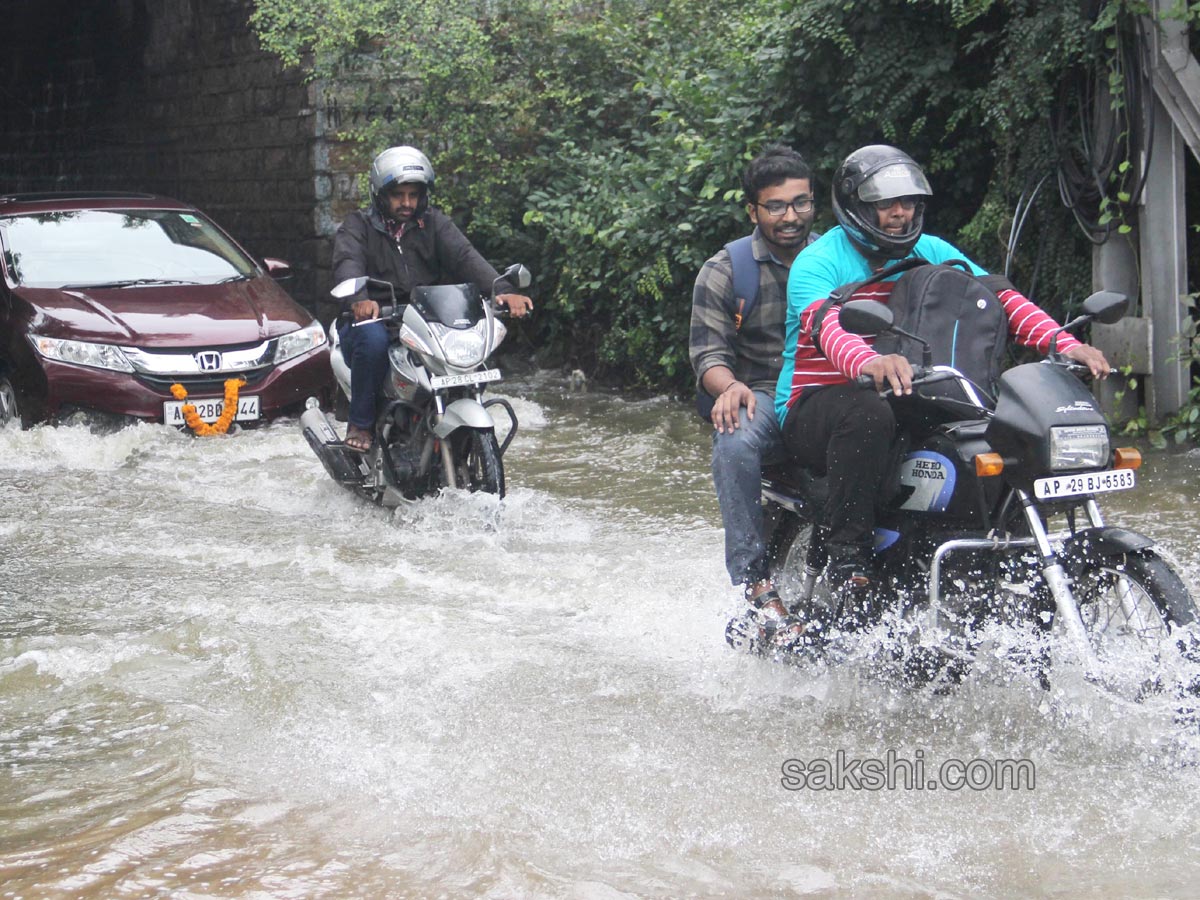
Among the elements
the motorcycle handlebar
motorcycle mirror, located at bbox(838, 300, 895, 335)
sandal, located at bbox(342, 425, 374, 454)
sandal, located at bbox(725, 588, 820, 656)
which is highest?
motorcycle mirror, located at bbox(838, 300, 895, 335)

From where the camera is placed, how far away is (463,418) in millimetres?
7051

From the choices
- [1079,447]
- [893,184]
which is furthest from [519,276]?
[1079,447]

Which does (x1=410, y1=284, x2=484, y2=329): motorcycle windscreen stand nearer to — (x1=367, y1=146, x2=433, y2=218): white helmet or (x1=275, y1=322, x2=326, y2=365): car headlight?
(x1=367, y1=146, x2=433, y2=218): white helmet

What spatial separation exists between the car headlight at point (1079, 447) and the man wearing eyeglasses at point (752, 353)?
110cm

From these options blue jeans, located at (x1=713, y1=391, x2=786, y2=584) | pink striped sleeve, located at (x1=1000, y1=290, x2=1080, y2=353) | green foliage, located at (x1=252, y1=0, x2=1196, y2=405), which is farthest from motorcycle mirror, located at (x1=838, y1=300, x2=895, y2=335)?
green foliage, located at (x1=252, y1=0, x2=1196, y2=405)

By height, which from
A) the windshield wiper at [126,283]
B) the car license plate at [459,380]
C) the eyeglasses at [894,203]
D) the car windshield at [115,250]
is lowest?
the car license plate at [459,380]

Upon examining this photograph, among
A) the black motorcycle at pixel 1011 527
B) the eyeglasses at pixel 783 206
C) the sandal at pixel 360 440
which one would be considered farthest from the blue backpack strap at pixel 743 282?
the sandal at pixel 360 440

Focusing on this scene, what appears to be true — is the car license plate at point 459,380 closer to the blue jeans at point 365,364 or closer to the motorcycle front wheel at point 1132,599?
the blue jeans at point 365,364

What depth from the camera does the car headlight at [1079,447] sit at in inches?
153

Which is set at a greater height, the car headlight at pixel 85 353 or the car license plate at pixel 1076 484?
the car headlight at pixel 85 353

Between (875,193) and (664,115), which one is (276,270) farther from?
(875,193)

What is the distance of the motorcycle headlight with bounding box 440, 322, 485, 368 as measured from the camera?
710 cm

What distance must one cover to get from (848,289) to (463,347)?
300 cm

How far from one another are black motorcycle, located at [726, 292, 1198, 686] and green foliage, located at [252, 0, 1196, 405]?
4.46m
